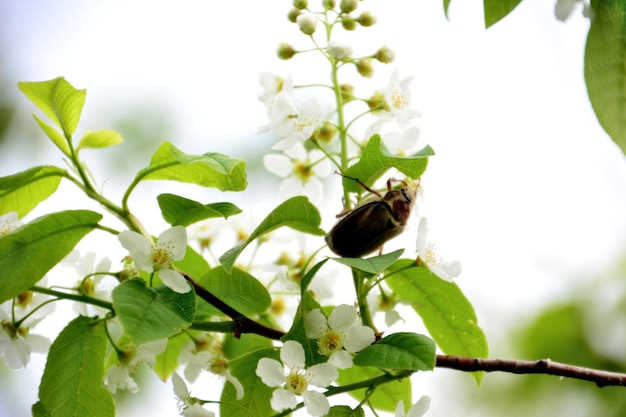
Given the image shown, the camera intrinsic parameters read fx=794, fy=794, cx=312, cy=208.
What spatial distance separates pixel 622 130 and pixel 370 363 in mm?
392

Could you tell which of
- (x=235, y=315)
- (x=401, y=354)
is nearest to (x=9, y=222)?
(x=235, y=315)

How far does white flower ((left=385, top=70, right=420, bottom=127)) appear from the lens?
4.05ft

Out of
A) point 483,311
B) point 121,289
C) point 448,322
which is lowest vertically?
point 483,311

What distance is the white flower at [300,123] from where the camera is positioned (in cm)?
118

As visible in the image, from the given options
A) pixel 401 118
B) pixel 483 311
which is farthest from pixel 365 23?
pixel 483 311

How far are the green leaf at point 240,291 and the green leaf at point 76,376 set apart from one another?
162 mm

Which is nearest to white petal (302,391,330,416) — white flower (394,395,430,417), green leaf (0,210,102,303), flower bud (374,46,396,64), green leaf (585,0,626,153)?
white flower (394,395,430,417)

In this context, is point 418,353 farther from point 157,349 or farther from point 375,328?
point 157,349

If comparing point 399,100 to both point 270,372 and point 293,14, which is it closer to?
point 293,14

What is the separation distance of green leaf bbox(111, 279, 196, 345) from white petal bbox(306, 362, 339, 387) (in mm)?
170

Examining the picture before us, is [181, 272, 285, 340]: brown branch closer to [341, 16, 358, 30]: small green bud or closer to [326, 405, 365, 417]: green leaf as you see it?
[326, 405, 365, 417]: green leaf

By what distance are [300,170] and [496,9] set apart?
0.57 m

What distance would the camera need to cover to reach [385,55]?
1288 mm

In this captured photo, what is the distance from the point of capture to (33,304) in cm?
115
